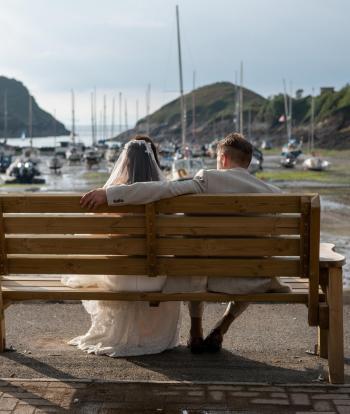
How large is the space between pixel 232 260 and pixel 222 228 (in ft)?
0.78

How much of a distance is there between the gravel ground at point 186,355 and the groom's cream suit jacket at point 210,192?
58 cm

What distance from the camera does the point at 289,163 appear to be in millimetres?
57375

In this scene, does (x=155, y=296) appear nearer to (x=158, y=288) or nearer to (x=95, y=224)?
(x=158, y=288)

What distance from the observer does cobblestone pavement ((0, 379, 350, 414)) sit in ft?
15.2

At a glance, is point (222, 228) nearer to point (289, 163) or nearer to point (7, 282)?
point (7, 282)

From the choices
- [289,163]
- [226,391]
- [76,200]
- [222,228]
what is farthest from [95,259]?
[289,163]

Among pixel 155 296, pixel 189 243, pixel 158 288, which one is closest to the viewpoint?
pixel 189 243

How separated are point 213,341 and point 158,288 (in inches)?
28.7

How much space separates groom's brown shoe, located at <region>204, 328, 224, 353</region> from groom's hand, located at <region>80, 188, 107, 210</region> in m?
1.39

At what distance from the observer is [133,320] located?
586 centimetres

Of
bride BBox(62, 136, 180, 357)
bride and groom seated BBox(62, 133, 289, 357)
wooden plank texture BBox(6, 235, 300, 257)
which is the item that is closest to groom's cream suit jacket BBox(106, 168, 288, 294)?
bride and groom seated BBox(62, 133, 289, 357)

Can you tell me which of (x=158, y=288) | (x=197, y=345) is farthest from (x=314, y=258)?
(x=197, y=345)

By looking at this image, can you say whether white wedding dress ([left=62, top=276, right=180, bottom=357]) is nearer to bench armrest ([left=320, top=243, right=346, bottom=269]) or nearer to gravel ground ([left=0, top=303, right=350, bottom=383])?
gravel ground ([left=0, top=303, right=350, bottom=383])

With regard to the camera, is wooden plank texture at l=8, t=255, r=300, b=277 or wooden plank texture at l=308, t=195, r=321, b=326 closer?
wooden plank texture at l=308, t=195, r=321, b=326
